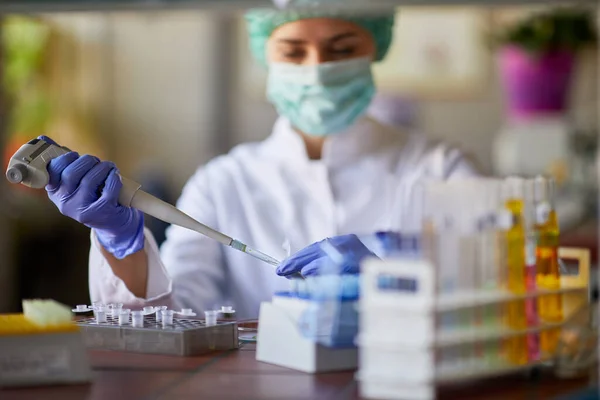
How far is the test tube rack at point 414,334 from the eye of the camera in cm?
105

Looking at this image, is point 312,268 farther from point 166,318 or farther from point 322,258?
point 166,318

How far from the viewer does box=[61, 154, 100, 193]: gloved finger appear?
1562mm

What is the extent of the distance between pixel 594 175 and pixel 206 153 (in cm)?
270

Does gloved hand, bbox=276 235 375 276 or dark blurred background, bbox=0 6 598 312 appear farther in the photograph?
dark blurred background, bbox=0 6 598 312

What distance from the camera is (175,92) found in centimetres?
655

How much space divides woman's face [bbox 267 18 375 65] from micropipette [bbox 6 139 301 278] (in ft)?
2.14

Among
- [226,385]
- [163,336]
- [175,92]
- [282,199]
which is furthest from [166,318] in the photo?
[175,92]

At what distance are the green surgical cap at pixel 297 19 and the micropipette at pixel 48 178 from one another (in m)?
0.64

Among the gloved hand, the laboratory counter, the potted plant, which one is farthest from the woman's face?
the potted plant

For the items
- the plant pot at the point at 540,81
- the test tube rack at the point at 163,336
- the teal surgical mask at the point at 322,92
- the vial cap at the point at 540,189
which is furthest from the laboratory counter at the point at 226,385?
the plant pot at the point at 540,81

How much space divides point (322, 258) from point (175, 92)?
517cm

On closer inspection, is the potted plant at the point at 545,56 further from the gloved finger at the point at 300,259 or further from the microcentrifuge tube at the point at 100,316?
the microcentrifuge tube at the point at 100,316

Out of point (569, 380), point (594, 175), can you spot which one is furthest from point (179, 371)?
point (594, 175)

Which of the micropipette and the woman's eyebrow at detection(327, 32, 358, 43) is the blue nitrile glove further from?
the woman's eyebrow at detection(327, 32, 358, 43)
